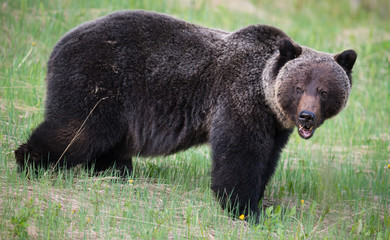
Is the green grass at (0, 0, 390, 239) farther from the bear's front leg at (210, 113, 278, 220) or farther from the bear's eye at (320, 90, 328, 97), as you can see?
the bear's eye at (320, 90, 328, 97)

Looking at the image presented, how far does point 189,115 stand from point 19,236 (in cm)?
279

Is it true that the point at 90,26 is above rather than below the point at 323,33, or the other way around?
above

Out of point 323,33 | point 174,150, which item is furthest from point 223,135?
point 323,33

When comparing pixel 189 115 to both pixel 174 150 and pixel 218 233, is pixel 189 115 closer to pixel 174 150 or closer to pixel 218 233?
pixel 174 150

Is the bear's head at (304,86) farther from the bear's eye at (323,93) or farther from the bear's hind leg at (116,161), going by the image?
the bear's hind leg at (116,161)

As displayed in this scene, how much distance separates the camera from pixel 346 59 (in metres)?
6.57

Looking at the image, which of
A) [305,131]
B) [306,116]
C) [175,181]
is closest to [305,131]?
[305,131]

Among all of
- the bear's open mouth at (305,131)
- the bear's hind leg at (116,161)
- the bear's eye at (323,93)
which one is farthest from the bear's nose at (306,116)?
the bear's hind leg at (116,161)

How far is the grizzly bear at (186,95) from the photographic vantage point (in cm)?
635

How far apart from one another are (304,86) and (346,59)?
744 mm

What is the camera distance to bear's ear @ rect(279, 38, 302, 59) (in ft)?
20.9

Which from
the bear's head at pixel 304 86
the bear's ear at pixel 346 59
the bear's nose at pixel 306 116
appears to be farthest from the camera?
the bear's ear at pixel 346 59

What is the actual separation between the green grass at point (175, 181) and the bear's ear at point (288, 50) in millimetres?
1591

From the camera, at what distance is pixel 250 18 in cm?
1648
